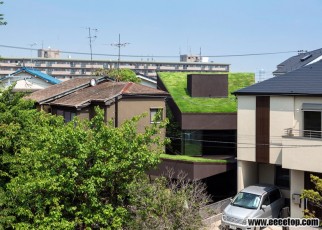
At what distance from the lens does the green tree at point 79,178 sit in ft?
48.2

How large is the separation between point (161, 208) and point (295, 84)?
437 inches

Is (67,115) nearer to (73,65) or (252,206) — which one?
(252,206)

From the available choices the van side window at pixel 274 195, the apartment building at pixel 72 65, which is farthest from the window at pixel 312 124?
the apartment building at pixel 72 65

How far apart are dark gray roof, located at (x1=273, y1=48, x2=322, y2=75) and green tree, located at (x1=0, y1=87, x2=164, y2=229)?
1951cm

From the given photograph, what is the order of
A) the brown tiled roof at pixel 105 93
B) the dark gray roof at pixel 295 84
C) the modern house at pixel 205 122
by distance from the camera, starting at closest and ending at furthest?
Answer: the dark gray roof at pixel 295 84, the modern house at pixel 205 122, the brown tiled roof at pixel 105 93

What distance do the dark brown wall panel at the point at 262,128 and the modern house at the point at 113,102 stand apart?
6.82 m

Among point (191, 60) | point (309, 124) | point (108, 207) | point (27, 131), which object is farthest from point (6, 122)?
point (191, 60)

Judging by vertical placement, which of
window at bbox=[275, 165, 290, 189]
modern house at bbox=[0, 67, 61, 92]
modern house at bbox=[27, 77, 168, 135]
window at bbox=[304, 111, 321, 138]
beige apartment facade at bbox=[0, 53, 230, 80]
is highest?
beige apartment facade at bbox=[0, 53, 230, 80]

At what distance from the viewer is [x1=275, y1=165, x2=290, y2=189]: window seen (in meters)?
23.8

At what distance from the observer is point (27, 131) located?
2042 centimetres

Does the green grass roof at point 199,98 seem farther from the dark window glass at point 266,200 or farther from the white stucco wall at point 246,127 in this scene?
the dark window glass at point 266,200

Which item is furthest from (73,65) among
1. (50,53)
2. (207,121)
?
(207,121)

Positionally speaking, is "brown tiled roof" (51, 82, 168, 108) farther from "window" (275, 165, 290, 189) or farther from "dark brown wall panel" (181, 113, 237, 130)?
"window" (275, 165, 290, 189)

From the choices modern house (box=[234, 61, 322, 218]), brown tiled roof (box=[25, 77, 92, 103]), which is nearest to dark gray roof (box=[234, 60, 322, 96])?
modern house (box=[234, 61, 322, 218])
